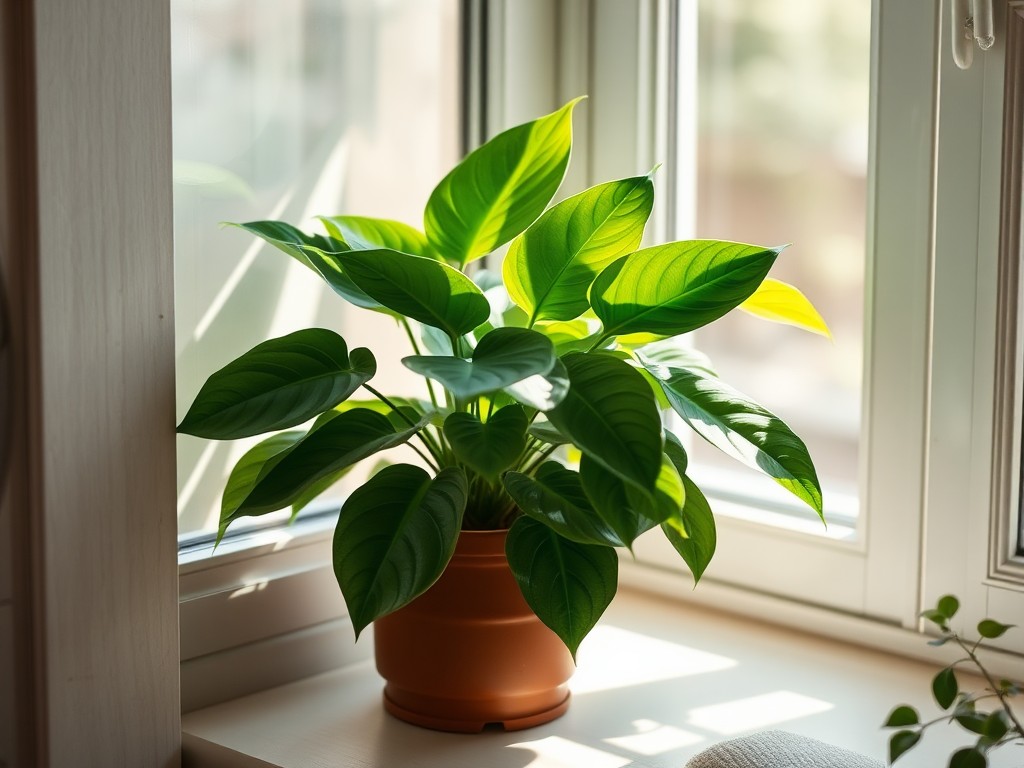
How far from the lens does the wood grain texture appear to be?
0.93 m

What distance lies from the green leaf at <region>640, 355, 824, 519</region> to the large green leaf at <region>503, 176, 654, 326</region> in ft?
0.38

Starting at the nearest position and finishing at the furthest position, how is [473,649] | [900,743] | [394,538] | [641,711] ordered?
[900,743], [394,538], [473,649], [641,711]

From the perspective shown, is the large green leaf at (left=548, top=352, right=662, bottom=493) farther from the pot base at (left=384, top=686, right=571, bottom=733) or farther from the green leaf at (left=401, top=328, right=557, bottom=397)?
the pot base at (left=384, top=686, right=571, bottom=733)

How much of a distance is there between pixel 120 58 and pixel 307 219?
342 mm

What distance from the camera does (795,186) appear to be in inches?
55.3

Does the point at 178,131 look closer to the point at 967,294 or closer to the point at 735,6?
the point at 735,6

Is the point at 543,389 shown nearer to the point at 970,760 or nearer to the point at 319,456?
the point at 319,456

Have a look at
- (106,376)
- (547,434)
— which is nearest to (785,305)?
(547,434)

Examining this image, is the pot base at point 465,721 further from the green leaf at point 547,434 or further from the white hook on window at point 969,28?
the white hook on window at point 969,28

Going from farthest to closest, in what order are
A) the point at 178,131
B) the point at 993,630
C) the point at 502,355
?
1. the point at 178,131
2. the point at 502,355
3. the point at 993,630

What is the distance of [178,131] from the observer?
1127mm

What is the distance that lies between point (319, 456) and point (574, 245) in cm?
29

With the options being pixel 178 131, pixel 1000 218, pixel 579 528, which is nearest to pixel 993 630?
pixel 579 528

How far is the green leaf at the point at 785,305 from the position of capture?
1044 millimetres
